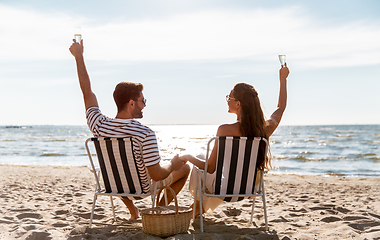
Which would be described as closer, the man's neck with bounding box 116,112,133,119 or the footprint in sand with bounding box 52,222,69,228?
the man's neck with bounding box 116,112,133,119

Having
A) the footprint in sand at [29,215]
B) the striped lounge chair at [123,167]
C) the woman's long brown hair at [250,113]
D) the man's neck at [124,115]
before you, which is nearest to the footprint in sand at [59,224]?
the footprint in sand at [29,215]

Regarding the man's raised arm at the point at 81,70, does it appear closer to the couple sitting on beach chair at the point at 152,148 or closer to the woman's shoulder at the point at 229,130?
the couple sitting on beach chair at the point at 152,148

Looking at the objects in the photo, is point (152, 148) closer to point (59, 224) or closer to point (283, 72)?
point (59, 224)

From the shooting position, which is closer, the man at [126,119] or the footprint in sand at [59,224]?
the man at [126,119]

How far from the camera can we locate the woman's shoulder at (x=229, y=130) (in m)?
3.29

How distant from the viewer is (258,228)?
139 inches

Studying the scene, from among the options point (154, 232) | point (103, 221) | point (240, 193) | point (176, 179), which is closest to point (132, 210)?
point (103, 221)

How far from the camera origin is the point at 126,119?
319cm

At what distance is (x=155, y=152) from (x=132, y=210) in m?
1.16

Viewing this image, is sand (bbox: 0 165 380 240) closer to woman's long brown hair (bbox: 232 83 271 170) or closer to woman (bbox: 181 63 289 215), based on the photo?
woman (bbox: 181 63 289 215)

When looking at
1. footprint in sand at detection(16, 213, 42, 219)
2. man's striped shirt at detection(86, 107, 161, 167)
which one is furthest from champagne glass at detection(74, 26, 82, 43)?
footprint in sand at detection(16, 213, 42, 219)

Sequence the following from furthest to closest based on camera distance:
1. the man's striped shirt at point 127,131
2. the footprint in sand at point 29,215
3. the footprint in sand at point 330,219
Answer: the footprint in sand at point 29,215 < the footprint in sand at point 330,219 < the man's striped shirt at point 127,131

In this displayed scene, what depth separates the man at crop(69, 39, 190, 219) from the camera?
311cm

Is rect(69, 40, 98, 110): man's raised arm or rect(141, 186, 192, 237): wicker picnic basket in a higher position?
rect(69, 40, 98, 110): man's raised arm
